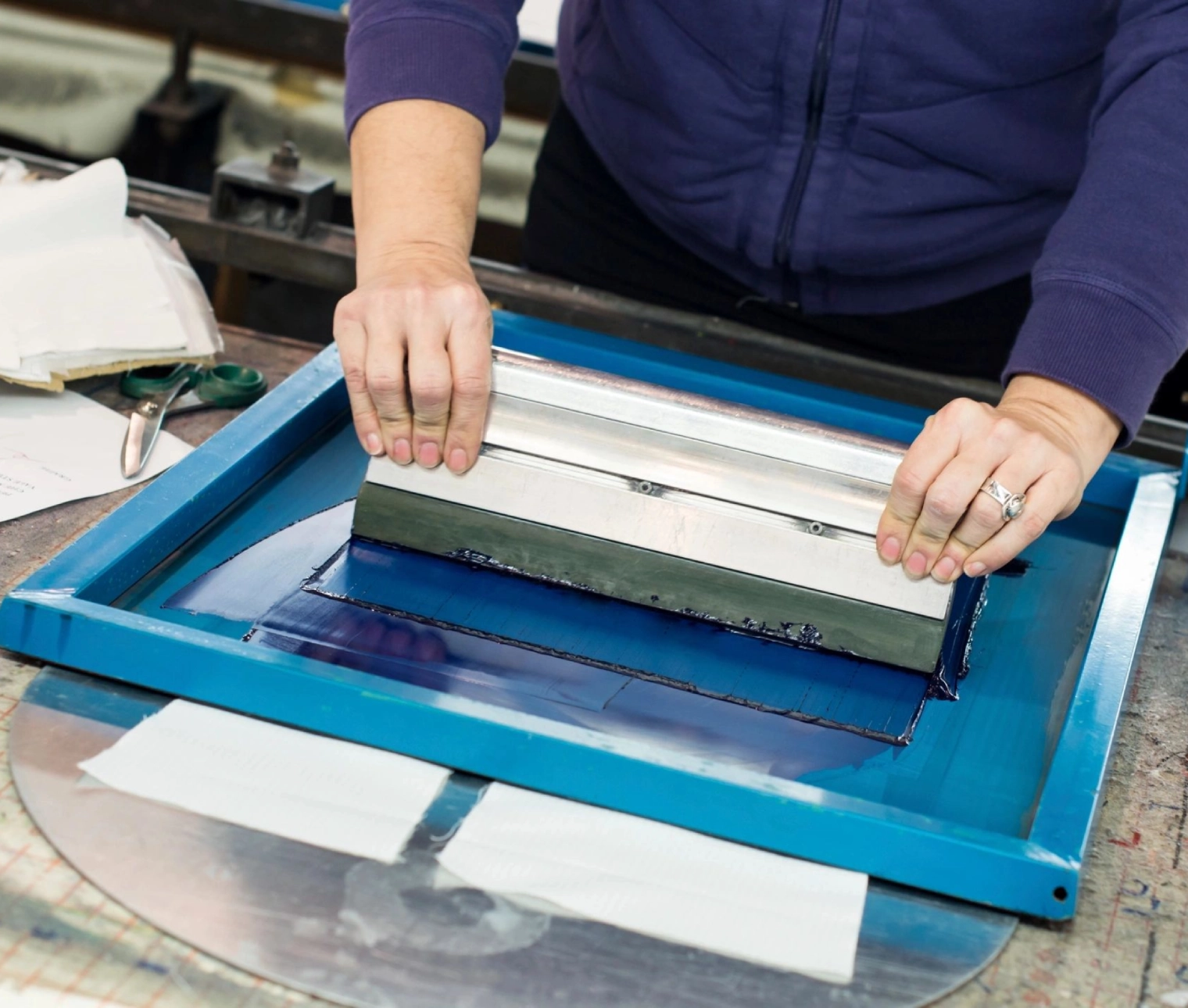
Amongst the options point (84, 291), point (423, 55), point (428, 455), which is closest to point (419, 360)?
point (428, 455)

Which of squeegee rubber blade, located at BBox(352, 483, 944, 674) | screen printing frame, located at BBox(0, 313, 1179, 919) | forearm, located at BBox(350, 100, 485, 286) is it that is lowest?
screen printing frame, located at BBox(0, 313, 1179, 919)

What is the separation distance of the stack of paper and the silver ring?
824mm

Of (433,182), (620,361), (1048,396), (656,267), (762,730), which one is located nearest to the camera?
(762,730)

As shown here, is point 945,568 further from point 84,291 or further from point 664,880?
point 84,291

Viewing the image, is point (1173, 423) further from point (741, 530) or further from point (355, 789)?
point (355, 789)

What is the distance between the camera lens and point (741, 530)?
114cm

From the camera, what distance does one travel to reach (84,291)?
54.1 inches

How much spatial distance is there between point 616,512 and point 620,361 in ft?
1.44

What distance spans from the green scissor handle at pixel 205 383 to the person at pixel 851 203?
0.87ft

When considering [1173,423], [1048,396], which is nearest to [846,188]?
[1048,396]

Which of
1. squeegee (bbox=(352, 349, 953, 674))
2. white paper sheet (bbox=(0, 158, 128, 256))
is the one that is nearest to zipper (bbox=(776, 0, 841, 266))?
squeegee (bbox=(352, 349, 953, 674))

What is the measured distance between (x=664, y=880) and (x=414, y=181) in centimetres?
69

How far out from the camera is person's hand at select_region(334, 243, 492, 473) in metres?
1.12

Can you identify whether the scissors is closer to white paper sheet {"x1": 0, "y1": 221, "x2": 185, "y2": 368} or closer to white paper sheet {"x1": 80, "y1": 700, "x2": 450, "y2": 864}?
white paper sheet {"x1": 0, "y1": 221, "x2": 185, "y2": 368}
